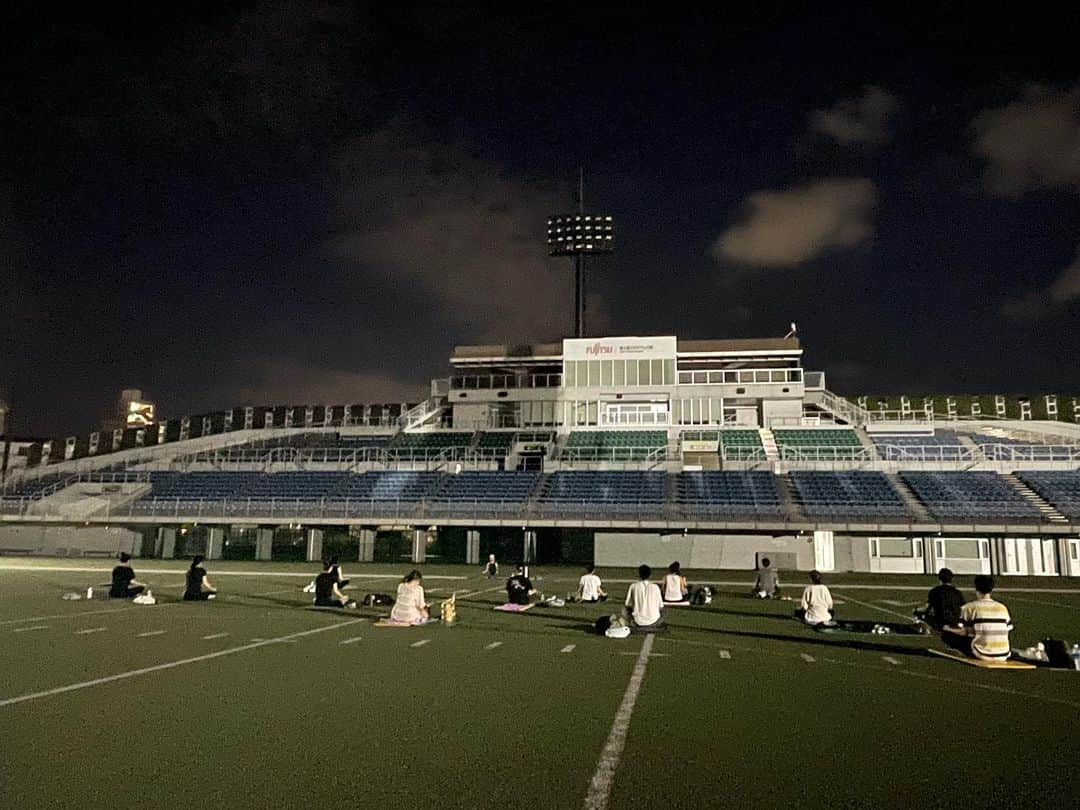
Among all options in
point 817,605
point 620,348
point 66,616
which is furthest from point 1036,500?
point 66,616

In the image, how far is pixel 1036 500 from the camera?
43625mm

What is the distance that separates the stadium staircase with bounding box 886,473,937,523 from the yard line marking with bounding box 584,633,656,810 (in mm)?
34863

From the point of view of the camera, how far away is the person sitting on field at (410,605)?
16781 millimetres

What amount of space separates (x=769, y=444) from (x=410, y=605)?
4225 centimetres

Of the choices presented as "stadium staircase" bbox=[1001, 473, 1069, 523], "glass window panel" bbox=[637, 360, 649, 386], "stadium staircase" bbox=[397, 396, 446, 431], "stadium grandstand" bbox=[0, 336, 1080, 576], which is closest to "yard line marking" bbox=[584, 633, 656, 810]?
"stadium grandstand" bbox=[0, 336, 1080, 576]

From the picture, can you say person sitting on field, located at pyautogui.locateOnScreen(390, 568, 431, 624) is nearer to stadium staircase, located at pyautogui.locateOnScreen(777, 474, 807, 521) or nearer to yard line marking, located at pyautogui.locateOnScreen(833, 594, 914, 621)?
yard line marking, located at pyautogui.locateOnScreen(833, 594, 914, 621)

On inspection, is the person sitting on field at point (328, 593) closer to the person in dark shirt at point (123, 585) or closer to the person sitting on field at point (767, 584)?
the person in dark shirt at point (123, 585)

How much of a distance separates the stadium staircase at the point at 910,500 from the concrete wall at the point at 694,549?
5973 millimetres

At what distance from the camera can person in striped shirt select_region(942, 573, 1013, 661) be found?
12.2 m

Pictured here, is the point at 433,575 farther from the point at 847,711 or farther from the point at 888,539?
the point at 847,711

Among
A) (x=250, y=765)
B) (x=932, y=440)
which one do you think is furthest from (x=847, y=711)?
(x=932, y=440)

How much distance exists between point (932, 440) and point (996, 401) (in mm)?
18819

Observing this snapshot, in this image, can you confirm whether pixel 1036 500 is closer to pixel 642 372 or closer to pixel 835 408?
pixel 835 408

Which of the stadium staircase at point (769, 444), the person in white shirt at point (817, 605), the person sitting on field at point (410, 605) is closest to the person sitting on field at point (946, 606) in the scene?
the person in white shirt at point (817, 605)
